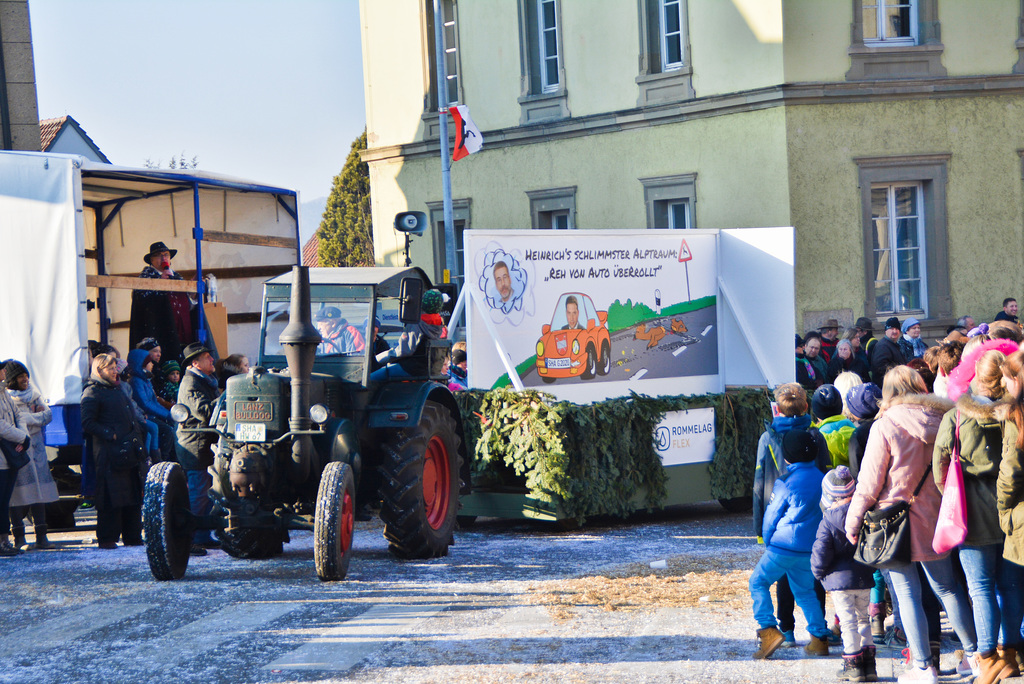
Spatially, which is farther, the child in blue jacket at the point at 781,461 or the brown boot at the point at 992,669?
the child in blue jacket at the point at 781,461

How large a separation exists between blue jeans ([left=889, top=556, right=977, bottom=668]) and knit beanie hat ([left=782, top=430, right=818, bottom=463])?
0.74 m

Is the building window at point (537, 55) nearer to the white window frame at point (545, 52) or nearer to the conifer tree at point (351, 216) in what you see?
the white window frame at point (545, 52)

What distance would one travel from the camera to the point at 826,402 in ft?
23.2

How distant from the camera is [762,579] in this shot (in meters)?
6.59

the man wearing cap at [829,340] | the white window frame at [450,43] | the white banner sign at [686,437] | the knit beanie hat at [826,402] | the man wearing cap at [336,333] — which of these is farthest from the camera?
the white window frame at [450,43]

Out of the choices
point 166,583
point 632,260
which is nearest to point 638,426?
point 632,260

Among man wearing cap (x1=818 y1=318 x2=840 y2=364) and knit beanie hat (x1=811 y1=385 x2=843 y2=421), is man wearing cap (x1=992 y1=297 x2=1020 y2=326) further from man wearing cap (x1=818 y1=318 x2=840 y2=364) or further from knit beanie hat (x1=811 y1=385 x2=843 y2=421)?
knit beanie hat (x1=811 y1=385 x2=843 y2=421)

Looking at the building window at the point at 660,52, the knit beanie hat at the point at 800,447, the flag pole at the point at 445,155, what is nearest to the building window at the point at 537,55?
the building window at the point at 660,52

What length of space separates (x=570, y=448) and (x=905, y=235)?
31.8 ft

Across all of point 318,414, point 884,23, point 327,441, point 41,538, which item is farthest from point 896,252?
point 41,538

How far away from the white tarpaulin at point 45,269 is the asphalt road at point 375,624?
1.69 metres

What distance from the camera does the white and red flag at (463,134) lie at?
65.9ft

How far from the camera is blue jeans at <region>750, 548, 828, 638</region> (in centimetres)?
652

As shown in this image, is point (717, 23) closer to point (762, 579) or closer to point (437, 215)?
point (437, 215)
